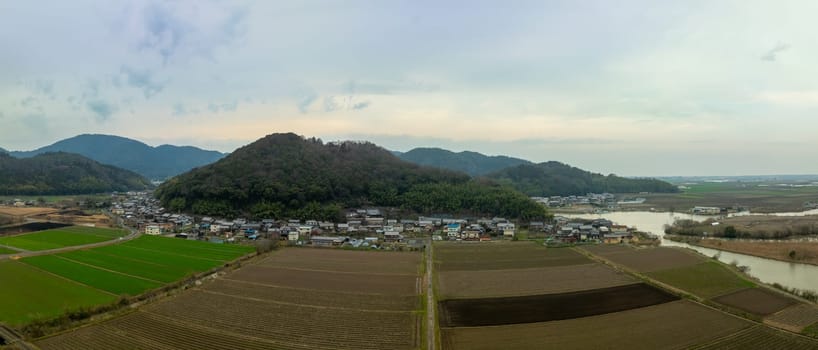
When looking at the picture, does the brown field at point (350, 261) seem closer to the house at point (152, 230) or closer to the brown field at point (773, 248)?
the house at point (152, 230)

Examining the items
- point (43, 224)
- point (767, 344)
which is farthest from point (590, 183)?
point (43, 224)

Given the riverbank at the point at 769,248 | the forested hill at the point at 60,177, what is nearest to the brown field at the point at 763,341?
the riverbank at the point at 769,248

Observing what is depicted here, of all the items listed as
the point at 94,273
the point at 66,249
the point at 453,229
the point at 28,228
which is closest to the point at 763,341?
the point at 453,229

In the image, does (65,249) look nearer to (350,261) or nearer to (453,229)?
(350,261)

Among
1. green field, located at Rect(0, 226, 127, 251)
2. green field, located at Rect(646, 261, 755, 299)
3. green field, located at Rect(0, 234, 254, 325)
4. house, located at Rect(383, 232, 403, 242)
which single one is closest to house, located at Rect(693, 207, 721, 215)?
green field, located at Rect(646, 261, 755, 299)

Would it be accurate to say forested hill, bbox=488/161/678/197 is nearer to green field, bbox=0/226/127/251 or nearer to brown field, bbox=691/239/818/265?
brown field, bbox=691/239/818/265

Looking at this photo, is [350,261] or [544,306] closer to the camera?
[544,306]

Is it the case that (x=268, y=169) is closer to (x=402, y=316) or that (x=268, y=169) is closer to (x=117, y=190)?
(x=402, y=316)
